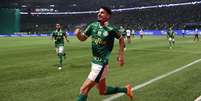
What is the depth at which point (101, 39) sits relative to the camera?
8.09m

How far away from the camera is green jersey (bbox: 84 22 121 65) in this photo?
809 cm

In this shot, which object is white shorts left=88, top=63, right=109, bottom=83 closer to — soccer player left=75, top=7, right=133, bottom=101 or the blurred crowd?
soccer player left=75, top=7, right=133, bottom=101

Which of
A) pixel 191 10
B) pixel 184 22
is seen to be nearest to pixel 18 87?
pixel 184 22

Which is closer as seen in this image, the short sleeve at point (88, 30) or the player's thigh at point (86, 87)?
the player's thigh at point (86, 87)

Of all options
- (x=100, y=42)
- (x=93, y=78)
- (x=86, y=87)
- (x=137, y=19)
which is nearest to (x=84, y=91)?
(x=86, y=87)

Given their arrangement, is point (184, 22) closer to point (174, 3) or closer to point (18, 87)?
point (174, 3)

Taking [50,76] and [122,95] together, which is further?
[50,76]

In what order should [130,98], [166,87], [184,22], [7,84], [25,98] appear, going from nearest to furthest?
[130,98]
[25,98]
[166,87]
[7,84]
[184,22]

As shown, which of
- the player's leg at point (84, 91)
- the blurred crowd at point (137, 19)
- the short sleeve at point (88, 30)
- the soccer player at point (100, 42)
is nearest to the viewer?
the player's leg at point (84, 91)

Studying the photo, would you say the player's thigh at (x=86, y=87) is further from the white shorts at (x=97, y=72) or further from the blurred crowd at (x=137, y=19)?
the blurred crowd at (x=137, y=19)

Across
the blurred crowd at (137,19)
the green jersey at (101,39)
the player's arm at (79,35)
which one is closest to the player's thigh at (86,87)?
the green jersey at (101,39)

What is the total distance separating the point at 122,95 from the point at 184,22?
86.5 metres

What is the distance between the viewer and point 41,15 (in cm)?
12006

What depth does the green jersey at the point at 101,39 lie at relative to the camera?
809 centimetres
